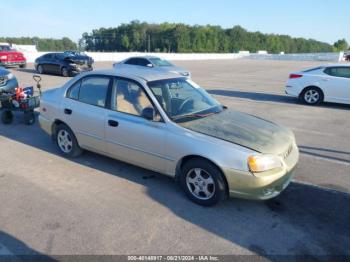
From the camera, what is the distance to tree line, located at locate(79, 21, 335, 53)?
354ft

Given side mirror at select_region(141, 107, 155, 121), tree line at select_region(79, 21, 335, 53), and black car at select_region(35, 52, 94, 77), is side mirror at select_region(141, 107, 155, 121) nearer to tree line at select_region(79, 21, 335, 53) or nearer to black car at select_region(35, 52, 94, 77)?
black car at select_region(35, 52, 94, 77)

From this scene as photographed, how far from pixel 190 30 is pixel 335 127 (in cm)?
11694

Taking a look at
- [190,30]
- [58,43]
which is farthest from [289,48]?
[58,43]

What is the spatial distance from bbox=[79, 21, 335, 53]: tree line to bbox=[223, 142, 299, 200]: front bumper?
339 ft

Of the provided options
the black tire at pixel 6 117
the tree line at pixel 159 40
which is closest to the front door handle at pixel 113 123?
the black tire at pixel 6 117

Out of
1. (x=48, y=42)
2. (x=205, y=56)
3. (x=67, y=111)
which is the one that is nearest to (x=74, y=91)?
(x=67, y=111)

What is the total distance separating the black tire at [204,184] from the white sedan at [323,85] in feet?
28.7

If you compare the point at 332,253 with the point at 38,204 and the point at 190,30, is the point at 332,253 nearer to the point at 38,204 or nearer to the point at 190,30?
the point at 38,204

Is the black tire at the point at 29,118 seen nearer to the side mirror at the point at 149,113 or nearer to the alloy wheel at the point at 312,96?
the side mirror at the point at 149,113

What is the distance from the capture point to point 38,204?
400 centimetres

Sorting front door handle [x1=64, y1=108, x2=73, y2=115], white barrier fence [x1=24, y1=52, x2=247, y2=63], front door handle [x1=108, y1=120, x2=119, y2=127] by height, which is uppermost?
white barrier fence [x1=24, y1=52, x2=247, y2=63]

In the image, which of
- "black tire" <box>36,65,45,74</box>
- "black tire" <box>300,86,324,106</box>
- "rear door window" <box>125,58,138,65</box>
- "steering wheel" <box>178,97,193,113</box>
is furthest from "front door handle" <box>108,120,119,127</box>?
"black tire" <box>36,65,45,74</box>

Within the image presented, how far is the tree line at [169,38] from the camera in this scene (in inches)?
4245

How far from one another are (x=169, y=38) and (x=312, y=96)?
105 meters
